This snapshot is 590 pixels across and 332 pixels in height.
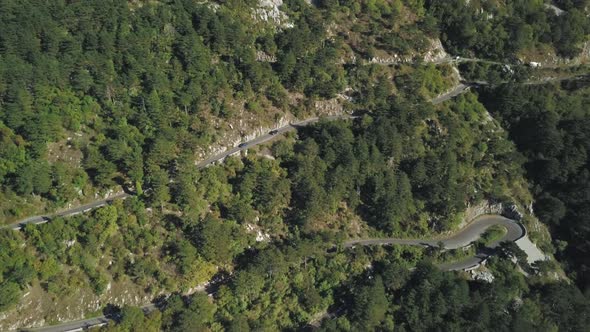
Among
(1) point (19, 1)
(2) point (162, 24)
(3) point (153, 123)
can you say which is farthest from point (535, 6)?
(1) point (19, 1)

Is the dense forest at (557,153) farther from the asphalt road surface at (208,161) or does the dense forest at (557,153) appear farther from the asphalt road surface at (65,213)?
the asphalt road surface at (65,213)

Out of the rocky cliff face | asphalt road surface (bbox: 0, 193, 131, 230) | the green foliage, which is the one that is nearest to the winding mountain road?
the rocky cliff face

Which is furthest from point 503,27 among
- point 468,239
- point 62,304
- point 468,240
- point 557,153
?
point 62,304

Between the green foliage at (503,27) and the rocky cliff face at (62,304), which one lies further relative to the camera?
the green foliage at (503,27)

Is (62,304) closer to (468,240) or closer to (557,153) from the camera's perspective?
(468,240)

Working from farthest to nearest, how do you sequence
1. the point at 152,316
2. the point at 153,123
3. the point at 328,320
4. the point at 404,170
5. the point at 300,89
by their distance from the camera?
the point at 300,89
the point at 404,170
the point at 153,123
the point at 328,320
the point at 152,316

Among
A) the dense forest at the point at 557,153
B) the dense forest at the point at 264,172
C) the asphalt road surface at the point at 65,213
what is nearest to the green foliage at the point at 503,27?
the dense forest at the point at 264,172

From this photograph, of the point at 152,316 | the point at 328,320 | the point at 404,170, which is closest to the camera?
the point at 152,316

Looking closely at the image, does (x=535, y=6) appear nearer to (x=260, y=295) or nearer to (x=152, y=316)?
(x=260, y=295)
